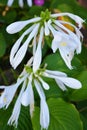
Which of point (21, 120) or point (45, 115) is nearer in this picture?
point (45, 115)

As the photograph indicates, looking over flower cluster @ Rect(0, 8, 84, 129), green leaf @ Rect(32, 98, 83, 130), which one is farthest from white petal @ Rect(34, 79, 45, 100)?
green leaf @ Rect(32, 98, 83, 130)

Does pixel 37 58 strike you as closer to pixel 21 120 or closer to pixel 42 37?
pixel 42 37

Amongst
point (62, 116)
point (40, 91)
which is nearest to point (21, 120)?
point (62, 116)

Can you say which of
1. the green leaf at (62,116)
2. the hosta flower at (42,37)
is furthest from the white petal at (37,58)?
the green leaf at (62,116)

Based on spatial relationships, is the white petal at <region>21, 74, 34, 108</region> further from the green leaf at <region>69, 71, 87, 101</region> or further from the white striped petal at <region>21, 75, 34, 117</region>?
the green leaf at <region>69, 71, 87, 101</region>

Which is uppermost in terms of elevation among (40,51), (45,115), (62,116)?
(40,51)
